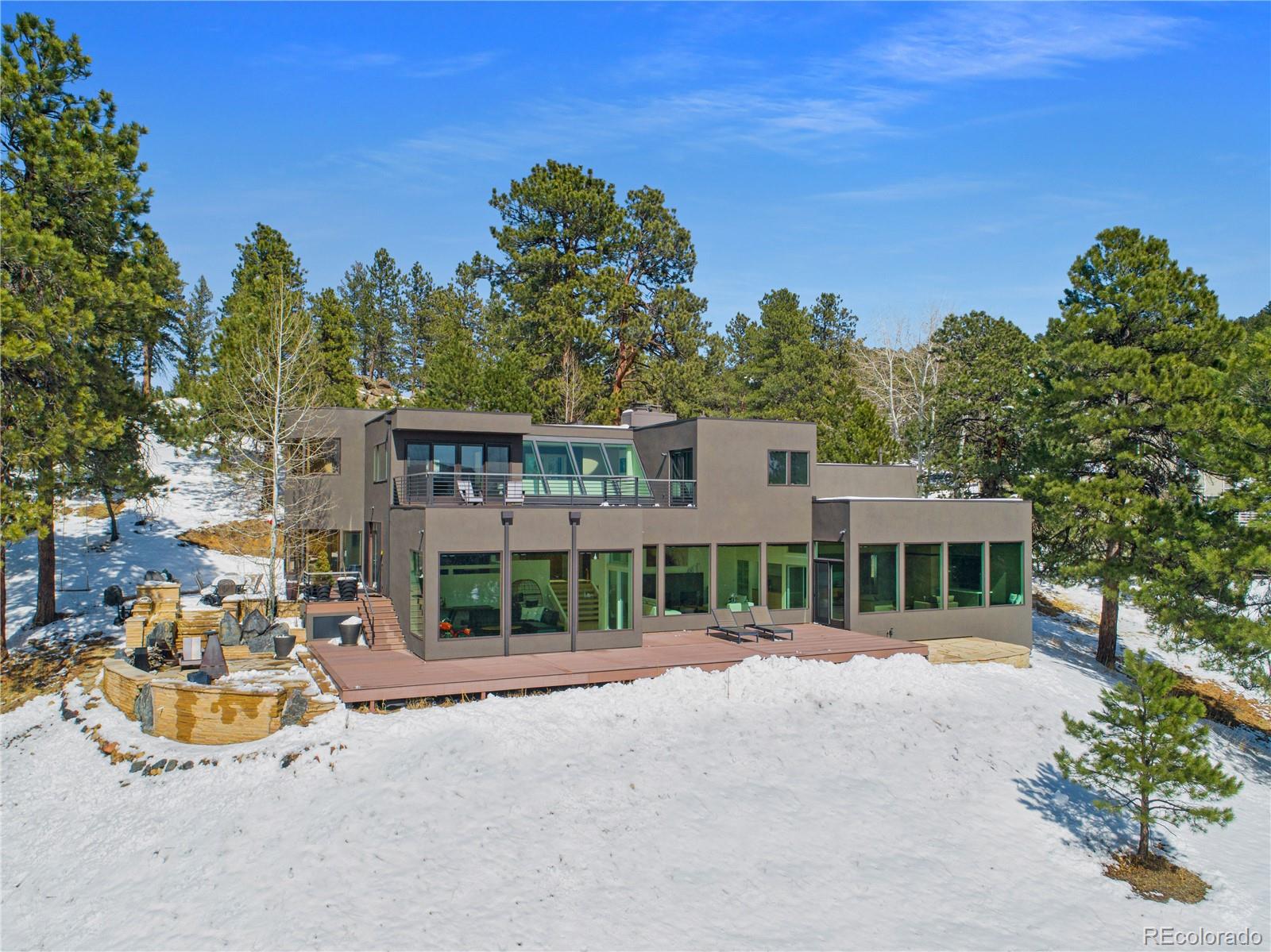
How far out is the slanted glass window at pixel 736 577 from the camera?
2139 cm

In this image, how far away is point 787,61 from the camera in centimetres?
1819

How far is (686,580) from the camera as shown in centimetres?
2105

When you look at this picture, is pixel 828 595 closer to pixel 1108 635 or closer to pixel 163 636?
pixel 1108 635

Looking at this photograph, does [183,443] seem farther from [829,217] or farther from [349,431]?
[829,217]

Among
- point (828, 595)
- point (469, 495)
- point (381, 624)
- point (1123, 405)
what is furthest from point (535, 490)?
point (1123, 405)

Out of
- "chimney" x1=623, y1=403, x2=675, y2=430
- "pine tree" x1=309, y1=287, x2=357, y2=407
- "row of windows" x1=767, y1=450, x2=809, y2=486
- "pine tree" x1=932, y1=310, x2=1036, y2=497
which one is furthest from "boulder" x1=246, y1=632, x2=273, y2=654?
"pine tree" x1=932, y1=310, x2=1036, y2=497

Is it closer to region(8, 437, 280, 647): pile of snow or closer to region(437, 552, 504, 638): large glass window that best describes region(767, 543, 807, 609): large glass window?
region(437, 552, 504, 638): large glass window

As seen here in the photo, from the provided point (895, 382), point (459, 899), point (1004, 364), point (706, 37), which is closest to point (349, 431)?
point (706, 37)

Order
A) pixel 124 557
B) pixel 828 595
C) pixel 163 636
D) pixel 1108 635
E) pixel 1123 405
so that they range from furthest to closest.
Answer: pixel 124 557 → pixel 1108 635 → pixel 1123 405 → pixel 828 595 → pixel 163 636

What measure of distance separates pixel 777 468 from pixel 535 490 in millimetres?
6173

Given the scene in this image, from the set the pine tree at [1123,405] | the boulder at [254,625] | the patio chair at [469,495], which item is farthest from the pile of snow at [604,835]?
the pine tree at [1123,405]

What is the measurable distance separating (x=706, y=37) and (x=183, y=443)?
16.6 m

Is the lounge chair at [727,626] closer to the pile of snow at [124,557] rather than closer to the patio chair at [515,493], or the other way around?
the patio chair at [515,493]

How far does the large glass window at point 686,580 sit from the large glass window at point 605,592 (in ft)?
7.92
